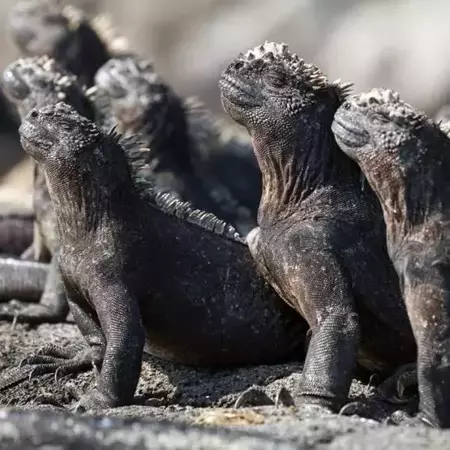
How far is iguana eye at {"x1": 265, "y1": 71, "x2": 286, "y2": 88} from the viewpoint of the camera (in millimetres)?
6996

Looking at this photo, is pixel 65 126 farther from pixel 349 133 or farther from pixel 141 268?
pixel 349 133

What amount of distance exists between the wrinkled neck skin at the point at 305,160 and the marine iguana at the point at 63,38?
18.4 ft

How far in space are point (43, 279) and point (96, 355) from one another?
260 cm

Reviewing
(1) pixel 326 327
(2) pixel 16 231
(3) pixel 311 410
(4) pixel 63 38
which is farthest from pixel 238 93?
(4) pixel 63 38

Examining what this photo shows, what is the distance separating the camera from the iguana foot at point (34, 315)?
9.01 m

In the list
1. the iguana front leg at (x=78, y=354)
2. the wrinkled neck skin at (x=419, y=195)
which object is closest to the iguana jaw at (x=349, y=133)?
the wrinkled neck skin at (x=419, y=195)

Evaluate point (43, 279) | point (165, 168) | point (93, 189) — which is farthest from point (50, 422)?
point (165, 168)

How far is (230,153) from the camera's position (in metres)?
12.9

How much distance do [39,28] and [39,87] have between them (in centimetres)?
326

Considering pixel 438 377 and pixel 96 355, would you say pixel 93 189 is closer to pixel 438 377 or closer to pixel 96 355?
pixel 96 355

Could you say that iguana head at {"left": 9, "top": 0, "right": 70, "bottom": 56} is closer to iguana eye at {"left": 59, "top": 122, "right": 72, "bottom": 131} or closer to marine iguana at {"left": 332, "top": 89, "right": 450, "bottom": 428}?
iguana eye at {"left": 59, "top": 122, "right": 72, "bottom": 131}

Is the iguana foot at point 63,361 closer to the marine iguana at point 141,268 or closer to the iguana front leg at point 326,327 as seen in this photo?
the marine iguana at point 141,268

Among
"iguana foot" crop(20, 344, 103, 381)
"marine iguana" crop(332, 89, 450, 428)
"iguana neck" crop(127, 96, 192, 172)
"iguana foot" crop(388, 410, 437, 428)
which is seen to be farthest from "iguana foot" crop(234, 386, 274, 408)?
"iguana neck" crop(127, 96, 192, 172)

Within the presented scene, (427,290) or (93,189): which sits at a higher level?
(93,189)
